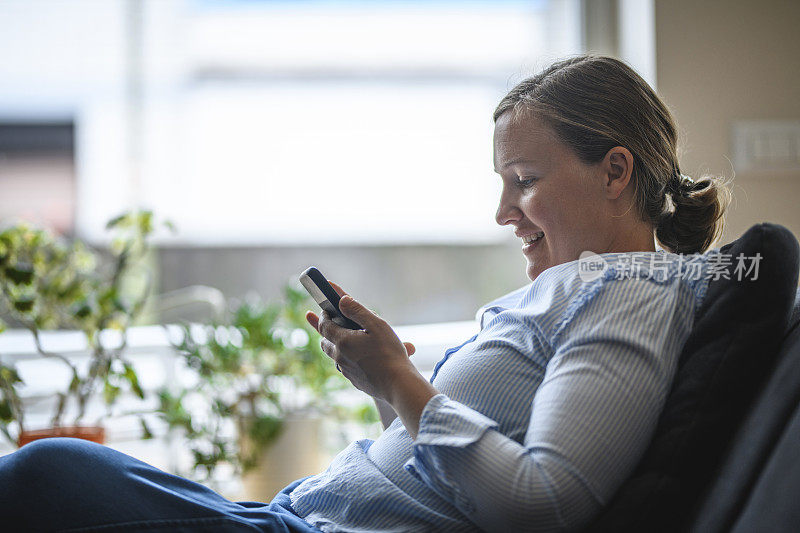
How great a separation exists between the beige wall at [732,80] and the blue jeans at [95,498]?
1398mm

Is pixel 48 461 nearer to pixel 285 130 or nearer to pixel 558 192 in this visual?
pixel 558 192

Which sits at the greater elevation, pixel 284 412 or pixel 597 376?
pixel 597 376

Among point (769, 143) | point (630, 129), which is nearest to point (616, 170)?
point (630, 129)

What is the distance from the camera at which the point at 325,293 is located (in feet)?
3.22

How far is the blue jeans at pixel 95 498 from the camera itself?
780 mm

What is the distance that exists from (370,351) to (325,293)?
0.12m

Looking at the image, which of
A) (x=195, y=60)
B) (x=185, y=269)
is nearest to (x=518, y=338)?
(x=185, y=269)

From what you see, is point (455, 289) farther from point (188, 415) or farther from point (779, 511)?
point (779, 511)

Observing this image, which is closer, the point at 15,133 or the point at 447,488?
the point at 447,488

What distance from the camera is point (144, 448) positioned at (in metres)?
2.07

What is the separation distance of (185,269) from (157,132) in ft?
1.35

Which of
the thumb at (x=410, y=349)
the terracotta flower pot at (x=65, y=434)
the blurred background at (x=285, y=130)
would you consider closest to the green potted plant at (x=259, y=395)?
the terracotta flower pot at (x=65, y=434)

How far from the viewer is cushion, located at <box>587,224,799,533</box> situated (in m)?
0.77

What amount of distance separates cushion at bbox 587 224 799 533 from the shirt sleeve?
0.07 ft
